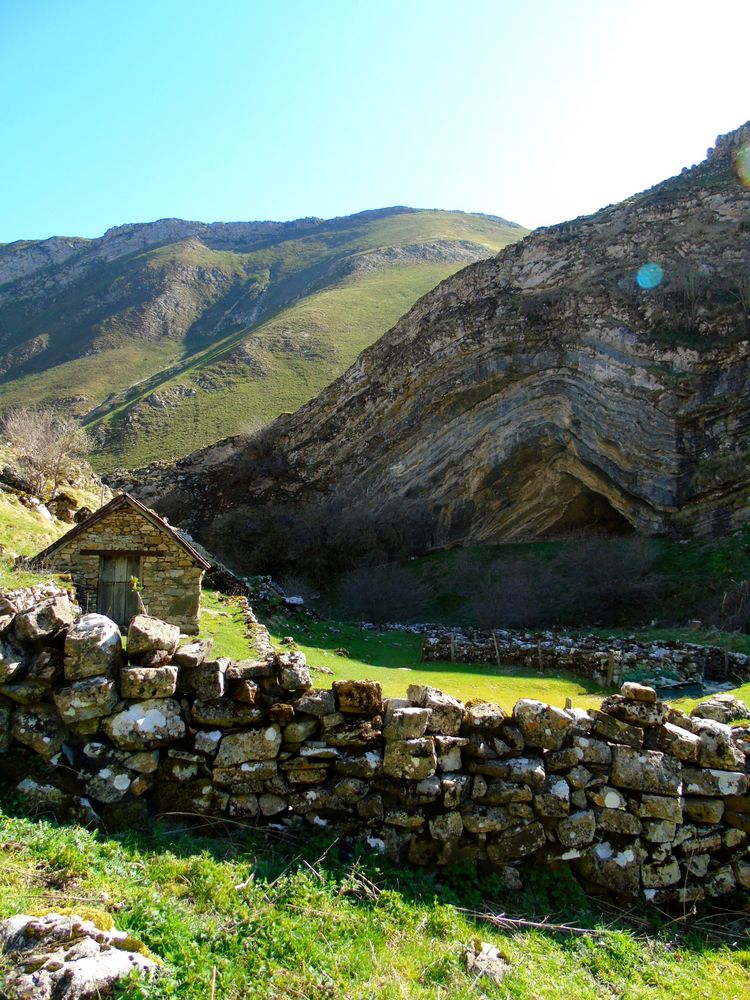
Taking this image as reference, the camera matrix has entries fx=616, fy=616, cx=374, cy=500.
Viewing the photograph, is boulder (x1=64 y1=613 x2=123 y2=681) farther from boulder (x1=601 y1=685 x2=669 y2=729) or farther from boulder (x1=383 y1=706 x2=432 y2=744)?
boulder (x1=601 y1=685 x2=669 y2=729)

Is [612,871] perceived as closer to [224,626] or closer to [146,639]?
[146,639]

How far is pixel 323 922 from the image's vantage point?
135 inches

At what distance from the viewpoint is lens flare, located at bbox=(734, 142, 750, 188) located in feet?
123

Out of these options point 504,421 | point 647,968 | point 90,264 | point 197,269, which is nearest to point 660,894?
point 647,968

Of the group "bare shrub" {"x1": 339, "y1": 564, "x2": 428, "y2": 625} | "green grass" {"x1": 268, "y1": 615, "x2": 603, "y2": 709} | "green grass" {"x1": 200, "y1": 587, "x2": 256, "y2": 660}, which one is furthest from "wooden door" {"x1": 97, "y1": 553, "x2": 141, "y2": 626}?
"bare shrub" {"x1": 339, "y1": 564, "x2": 428, "y2": 625}

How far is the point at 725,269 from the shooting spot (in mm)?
33469

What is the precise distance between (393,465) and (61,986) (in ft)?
117

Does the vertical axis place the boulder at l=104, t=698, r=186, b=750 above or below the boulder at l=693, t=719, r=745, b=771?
above

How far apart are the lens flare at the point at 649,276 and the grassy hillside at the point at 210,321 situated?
40.5 meters

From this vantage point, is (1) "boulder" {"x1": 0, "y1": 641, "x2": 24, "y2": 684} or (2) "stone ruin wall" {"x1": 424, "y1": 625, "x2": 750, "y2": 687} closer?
(1) "boulder" {"x1": 0, "y1": 641, "x2": 24, "y2": 684}

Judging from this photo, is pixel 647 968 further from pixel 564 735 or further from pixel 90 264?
pixel 90 264

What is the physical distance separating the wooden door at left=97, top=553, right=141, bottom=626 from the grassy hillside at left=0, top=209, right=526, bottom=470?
4804 centimetres

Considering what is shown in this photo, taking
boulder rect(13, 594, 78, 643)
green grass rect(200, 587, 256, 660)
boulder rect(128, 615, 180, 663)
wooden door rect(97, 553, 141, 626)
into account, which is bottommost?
green grass rect(200, 587, 256, 660)

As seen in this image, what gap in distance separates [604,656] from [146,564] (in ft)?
37.6
